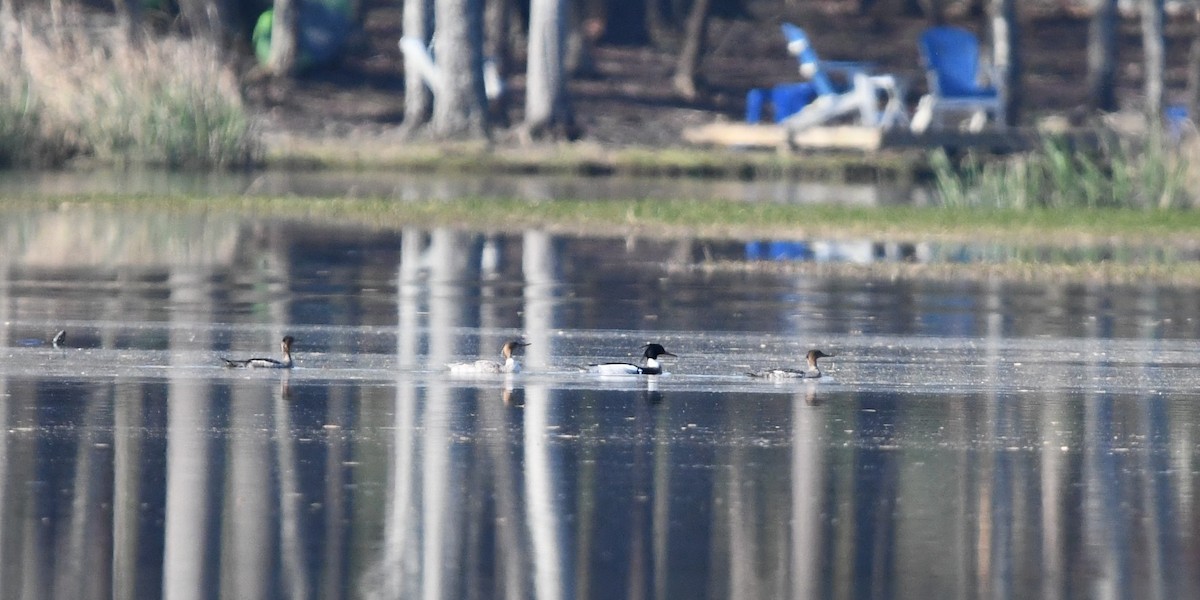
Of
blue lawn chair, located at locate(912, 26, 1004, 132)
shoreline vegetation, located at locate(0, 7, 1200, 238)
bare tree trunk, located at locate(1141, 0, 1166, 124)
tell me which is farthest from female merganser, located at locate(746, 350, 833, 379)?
bare tree trunk, located at locate(1141, 0, 1166, 124)

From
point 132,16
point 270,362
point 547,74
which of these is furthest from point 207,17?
point 270,362

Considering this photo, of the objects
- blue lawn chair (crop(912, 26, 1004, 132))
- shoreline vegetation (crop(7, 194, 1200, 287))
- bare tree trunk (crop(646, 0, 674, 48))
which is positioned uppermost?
bare tree trunk (crop(646, 0, 674, 48))

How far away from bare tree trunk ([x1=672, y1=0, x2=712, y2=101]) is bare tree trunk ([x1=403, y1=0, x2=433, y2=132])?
8.83 meters

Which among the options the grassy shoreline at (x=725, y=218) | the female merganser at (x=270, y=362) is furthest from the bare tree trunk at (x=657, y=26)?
the female merganser at (x=270, y=362)

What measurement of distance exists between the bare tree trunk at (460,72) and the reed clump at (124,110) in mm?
5485

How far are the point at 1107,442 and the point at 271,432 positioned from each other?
3.69m

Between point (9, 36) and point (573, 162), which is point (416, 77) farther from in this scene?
point (9, 36)

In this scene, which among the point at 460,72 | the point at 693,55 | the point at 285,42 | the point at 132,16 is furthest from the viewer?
the point at 693,55

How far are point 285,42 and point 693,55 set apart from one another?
810 centimetres

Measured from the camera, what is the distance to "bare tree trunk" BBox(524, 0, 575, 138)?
126 feet

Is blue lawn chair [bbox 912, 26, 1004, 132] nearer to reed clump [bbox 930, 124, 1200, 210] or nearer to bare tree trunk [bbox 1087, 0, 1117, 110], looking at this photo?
bare tree trunk [bbox 1087, 0, 1117, 110]

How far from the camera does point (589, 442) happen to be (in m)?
11.2

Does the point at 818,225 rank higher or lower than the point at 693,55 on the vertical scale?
lower

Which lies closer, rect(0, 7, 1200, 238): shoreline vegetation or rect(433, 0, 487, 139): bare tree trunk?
rect(0, 7, 1200, 238): shoreline vegetation
